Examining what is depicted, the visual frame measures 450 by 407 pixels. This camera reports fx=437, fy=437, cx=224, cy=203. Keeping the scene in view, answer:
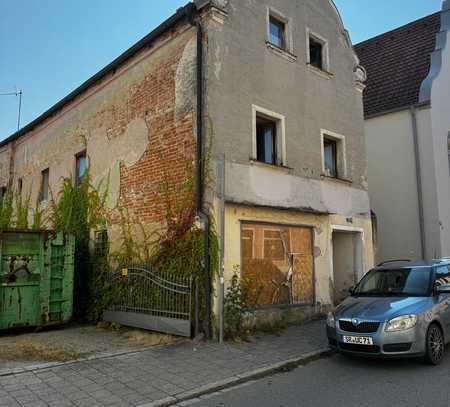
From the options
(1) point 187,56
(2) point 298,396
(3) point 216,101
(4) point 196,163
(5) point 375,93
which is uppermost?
(5) point 375,93

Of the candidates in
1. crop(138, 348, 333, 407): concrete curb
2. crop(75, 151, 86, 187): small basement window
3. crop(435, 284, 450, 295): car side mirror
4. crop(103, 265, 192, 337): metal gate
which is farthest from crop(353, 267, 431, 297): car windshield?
crop(75, 151, 86, 187): small basement window

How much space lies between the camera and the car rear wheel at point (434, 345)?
21.6ft

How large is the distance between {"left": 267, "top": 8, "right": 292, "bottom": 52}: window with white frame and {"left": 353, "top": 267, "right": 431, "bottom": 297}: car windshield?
6.31 meters

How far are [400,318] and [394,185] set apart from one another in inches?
416

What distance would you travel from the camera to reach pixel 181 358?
7262 millimetres

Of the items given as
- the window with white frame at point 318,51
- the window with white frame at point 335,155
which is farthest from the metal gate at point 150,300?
the window with white frame at point 318,51

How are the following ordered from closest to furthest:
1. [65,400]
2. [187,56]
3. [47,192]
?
1. [65,400]
2. [187,56]
3. [47,192]

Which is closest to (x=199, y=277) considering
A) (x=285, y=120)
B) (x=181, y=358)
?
(x=181, y=358)

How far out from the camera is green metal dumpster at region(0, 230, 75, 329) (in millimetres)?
9156

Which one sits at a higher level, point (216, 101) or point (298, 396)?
point (216, 101)

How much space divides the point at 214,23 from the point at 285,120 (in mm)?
2889

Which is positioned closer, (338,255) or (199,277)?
(199,277)

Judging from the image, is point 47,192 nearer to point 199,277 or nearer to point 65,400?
point 199,277

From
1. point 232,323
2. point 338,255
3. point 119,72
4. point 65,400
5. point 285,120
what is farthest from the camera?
point 338,255
